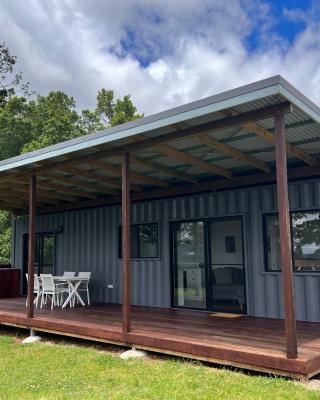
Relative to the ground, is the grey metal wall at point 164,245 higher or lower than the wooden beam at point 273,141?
lower

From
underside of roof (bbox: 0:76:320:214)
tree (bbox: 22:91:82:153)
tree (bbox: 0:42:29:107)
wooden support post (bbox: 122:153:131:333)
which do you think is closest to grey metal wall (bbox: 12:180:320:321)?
underside of roof (bbox: 0:76:320:214)

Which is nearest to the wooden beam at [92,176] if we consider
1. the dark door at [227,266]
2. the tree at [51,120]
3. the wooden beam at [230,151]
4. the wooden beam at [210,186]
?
the wooden beam at [210,186]

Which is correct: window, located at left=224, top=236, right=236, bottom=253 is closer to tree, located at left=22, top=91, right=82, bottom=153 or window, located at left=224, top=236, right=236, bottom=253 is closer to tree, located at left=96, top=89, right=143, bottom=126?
tree, located at left=22, top=91, right=82, bottom=153

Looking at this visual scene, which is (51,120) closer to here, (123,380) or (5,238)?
(5,238)

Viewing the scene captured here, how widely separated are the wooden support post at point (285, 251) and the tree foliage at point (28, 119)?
53.6ft

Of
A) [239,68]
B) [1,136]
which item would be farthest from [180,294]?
[1,136]

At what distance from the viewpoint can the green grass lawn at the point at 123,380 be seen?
11.9 ft

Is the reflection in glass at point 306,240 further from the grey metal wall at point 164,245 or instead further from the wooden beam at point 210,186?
the wooden beam at point 210,186

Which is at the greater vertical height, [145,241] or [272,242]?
[145,241]

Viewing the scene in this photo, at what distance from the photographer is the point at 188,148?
5660mm

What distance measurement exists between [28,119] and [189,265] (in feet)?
56.9

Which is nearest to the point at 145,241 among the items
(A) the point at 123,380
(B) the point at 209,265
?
(B) the point at 209,265

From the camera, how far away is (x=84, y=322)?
20.6ft

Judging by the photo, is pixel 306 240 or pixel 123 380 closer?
pixel 123 380
